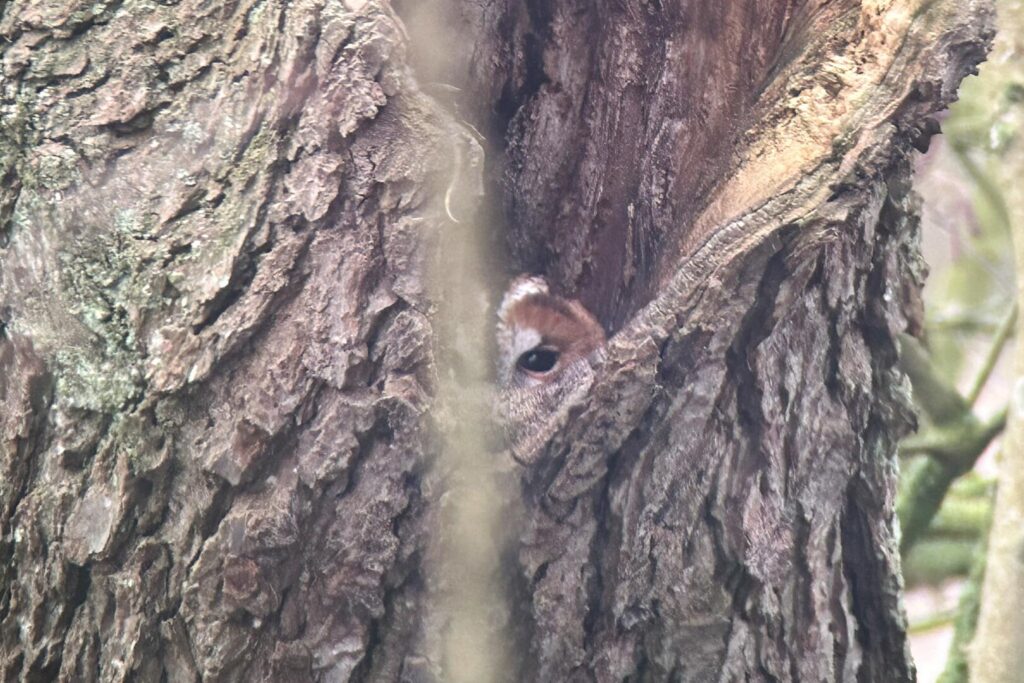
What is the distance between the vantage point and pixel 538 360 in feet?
3.99

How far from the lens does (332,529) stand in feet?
3.38

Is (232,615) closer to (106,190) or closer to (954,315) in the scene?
(106,190)

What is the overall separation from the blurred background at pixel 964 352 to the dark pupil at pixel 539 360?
1443mm

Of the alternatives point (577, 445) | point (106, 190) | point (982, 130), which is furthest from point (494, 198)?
A: point (982, 130)

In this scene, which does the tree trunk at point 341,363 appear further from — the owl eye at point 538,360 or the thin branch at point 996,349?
the thin branch at point 996,349

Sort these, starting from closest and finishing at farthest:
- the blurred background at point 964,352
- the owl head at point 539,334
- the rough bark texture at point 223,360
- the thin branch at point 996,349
→ the rough bark texture at point 223,360, the owl head at point 539,334, the blurred background at point 964,352, the thin branch at point 996,349

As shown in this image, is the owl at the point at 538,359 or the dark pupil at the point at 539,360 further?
the dark pupil at the point at 539,360

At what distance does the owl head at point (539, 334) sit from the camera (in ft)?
3.84

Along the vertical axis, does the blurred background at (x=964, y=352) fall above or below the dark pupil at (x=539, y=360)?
below

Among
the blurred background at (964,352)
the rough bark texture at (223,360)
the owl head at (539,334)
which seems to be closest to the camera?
the rough bark texture at (223,360)

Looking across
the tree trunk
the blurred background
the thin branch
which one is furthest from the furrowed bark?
the thin branch

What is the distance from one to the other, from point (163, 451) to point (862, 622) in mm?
914

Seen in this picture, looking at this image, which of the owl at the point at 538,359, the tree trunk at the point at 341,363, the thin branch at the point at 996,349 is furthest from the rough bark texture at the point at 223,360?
the thin branch at the point at 996,349

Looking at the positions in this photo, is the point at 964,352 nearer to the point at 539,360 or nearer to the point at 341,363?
the point at 539,360
